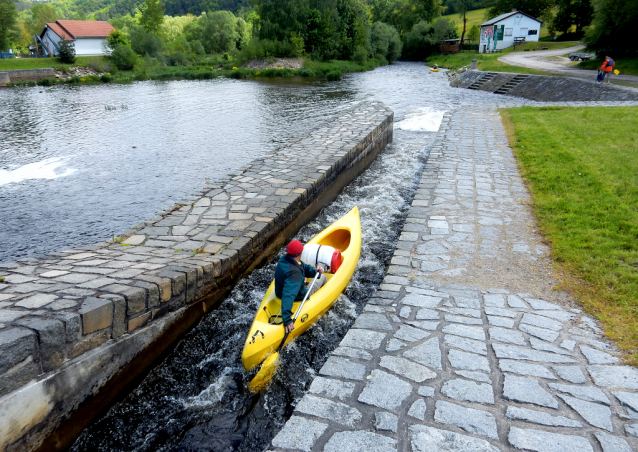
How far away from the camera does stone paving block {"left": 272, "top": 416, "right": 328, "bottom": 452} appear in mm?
3041

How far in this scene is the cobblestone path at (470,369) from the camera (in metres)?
3.02

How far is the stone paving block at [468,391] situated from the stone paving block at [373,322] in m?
0.94

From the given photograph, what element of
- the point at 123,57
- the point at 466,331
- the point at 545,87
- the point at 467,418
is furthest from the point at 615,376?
the point at 123,57

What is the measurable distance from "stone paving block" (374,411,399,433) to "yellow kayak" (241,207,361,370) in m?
1.56

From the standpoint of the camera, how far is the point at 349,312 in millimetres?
5484

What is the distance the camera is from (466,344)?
3.97 m

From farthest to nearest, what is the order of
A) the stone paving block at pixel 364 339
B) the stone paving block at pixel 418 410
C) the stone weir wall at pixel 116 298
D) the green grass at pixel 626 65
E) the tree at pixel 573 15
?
the tree at pixel 573 15
the green grass at pixel 626 65
the stone paving block at pixel 364 339
the stone weir wall at pixel 116 298
the stone paving block at pixel 418 410

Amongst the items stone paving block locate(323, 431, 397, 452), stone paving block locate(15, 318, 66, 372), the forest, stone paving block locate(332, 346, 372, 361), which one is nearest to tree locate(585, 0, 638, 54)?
the forest

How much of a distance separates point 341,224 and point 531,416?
3.91m

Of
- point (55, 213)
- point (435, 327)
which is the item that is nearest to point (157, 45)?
point (55, 213)

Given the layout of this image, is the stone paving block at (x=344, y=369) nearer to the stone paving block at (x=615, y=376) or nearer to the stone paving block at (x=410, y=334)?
the stone paving block at (x=410, y=334)

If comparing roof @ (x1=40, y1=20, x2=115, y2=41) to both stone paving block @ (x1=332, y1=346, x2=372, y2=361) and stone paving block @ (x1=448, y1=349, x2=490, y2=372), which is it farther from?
stone paving block @ (x1=448, y1=349, x2=490, y2=372)

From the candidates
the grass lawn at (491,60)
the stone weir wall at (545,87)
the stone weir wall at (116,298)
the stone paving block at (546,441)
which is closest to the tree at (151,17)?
the grass lawn at (491,60)

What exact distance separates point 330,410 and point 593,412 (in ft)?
6.46
